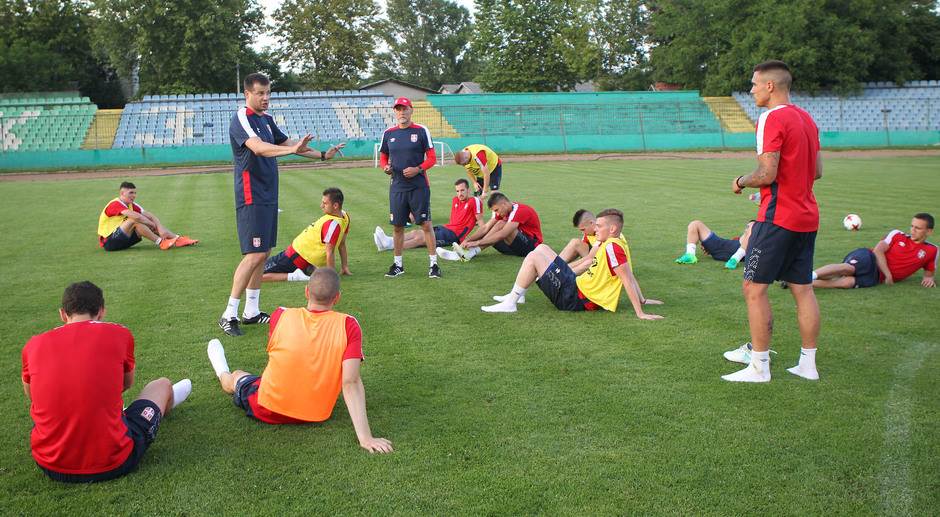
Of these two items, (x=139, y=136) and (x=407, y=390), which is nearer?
(x=407, y=390)

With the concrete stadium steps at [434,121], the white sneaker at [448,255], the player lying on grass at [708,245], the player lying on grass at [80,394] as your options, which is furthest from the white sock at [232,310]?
the concrete stadium steps at [434,121]

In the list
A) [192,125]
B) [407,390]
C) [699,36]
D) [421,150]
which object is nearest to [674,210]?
[421,150]

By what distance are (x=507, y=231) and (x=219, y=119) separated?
110 feet

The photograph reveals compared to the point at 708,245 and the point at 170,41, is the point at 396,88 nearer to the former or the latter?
the point at 170,41

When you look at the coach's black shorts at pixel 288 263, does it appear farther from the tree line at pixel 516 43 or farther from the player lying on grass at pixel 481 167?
the tree line at pixel 516 43

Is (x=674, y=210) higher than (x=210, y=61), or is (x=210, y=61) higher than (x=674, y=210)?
(x=210, y=61)

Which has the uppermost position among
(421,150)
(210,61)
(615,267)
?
(210,61)

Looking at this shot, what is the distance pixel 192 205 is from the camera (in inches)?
690

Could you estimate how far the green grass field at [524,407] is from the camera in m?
3.94

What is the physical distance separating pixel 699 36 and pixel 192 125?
108 ft

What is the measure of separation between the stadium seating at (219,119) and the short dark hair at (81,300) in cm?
3422

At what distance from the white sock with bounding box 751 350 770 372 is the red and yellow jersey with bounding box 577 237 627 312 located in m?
1.97

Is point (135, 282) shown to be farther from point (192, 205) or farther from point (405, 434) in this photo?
point (192, 205)

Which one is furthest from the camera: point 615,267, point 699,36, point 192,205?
point 699,36
